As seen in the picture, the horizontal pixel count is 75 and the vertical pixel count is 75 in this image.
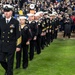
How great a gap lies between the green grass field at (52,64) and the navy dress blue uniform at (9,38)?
1873 mm

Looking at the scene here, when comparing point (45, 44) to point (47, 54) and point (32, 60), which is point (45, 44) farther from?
point (32, 60)

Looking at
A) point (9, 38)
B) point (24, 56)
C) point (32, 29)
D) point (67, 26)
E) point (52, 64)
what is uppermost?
point (9, 38)

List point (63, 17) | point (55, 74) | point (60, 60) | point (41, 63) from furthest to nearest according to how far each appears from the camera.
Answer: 1. point (63, 17)
2. point (60, 60)
3. point (41, 63)
4. point (55, 74)

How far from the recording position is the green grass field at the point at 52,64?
1205cm

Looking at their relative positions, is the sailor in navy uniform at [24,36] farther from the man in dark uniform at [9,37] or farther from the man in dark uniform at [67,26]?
the man in dark uniform at [67,26]

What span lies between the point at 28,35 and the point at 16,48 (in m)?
2.23

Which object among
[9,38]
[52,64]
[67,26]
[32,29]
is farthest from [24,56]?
[67,26]

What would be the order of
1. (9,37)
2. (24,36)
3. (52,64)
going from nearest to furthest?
(9,37) → (24,36) → (52,64)

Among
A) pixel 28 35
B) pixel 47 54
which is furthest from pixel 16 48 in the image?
pixel 47 54

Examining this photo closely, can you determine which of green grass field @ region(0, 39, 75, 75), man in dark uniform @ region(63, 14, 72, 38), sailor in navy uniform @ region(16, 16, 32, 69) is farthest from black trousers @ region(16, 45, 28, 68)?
man in dark uniform @ region(63, 14, 72, 38)

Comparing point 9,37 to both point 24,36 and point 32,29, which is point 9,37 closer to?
point 24,36

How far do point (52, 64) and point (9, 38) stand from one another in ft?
14.3

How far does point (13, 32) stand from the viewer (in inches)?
386

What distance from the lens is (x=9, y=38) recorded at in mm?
9812
